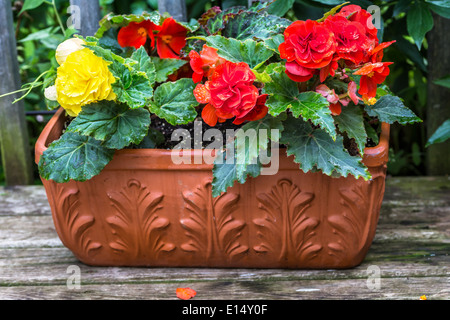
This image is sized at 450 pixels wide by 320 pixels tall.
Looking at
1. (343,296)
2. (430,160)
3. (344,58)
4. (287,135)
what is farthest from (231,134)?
(430,160)

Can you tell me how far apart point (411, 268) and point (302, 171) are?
1.12ft

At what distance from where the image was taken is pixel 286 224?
3.55 ft

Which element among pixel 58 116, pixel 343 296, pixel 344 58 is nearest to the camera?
pixel 344 58

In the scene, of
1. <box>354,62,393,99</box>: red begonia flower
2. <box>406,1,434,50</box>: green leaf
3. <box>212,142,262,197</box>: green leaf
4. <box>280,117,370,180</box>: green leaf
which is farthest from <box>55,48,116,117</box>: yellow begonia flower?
<box>406,1,434,50</box>: green leaf

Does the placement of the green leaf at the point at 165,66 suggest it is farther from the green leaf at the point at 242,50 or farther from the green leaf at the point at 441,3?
the green leaf at the point at 441,3

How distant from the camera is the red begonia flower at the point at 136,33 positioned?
1.16 meters

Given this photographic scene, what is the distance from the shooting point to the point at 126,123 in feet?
→ 3.35

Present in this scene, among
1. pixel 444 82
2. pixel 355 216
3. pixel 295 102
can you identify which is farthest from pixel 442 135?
pixel 295 102

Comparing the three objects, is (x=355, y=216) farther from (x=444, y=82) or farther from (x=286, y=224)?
(x=444, y=82)

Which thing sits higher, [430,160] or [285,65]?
[285,65]

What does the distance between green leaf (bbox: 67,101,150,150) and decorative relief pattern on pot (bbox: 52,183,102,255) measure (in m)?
0.16

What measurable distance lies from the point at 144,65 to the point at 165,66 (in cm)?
9

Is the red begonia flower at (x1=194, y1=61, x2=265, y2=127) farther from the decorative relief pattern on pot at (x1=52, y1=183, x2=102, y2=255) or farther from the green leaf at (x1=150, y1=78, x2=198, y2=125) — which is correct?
the decorative relief pattern on pot at (x1=52, y1=183, x2=102, y2=255)

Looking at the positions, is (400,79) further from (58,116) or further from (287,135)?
(58,116)
